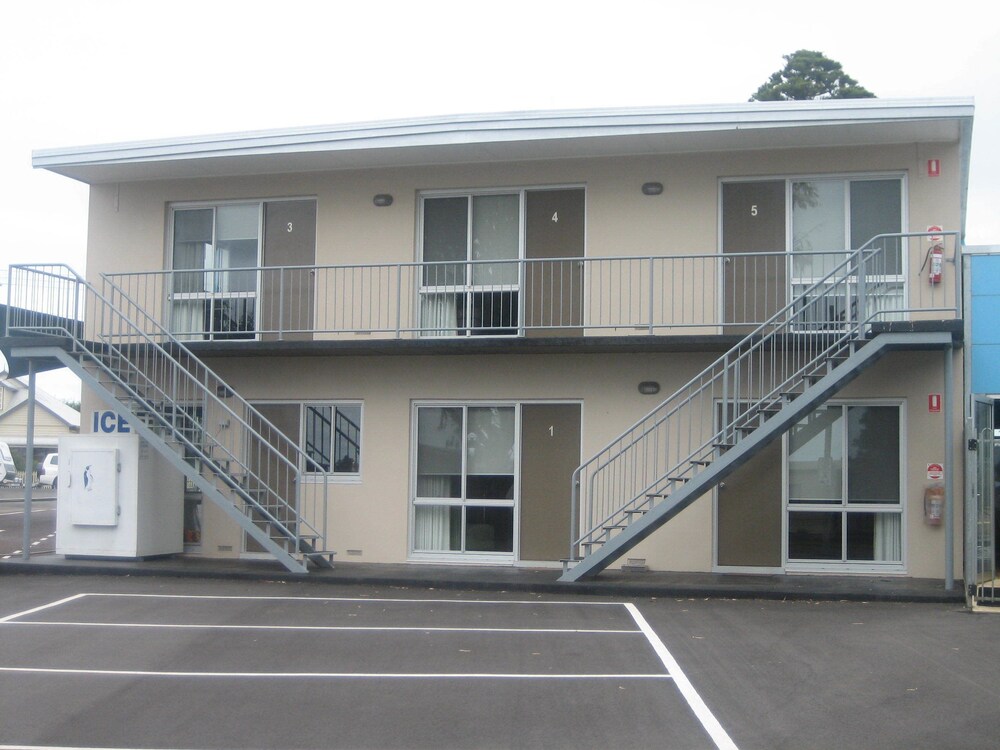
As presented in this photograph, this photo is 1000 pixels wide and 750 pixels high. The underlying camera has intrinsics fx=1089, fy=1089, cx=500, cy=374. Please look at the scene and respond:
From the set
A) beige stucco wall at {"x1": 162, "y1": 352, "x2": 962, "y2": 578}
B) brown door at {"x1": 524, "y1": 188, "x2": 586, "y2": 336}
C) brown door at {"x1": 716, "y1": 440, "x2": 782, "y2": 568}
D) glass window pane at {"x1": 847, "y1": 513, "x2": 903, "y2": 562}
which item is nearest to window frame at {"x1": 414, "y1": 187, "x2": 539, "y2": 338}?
brown door at {"x1": 524, "y1": 188, "x2": 586, "y2": 336}

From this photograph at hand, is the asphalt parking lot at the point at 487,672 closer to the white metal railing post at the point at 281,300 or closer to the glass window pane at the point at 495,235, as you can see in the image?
the white metal railing post at the point at 281,300

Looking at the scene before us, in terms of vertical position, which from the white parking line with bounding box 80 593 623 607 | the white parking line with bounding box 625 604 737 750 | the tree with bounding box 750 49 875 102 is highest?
the tree with bounding box 750 49 875 102

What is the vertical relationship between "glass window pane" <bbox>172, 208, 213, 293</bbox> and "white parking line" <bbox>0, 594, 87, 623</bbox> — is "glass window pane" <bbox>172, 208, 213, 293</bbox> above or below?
above

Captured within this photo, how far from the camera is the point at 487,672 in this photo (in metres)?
8.48

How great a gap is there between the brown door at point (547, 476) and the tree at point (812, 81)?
27.3m

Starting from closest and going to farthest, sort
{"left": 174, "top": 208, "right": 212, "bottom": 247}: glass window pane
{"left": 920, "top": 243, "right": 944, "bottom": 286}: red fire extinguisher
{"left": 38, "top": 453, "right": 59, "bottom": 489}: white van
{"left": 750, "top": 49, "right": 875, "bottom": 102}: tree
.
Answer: {"left": 920, "top": 243, "right": 944, "bottom": 286}: red fire extinguisher < {"left": 174, "top": 208, "right": 212, "bottom": 247}: glass window pane < {"left": 750, "top": 49, "right": 875, "bottom": 102}: tree < {"left": 38, "top": 453, "right": 59, "bottom": 489}: white van

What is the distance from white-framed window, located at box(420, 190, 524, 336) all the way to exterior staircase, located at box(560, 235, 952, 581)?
255 cm

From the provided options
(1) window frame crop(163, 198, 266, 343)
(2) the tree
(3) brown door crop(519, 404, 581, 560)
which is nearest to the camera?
(3) brown door crop(519, 404, 581, 560)

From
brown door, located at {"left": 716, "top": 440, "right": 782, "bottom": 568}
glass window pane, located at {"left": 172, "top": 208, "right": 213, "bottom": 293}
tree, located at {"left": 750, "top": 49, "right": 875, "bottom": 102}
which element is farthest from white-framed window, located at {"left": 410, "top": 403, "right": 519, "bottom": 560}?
tree, located at {"left": 750, "top": 49, "right": 875, "bottom": 102}

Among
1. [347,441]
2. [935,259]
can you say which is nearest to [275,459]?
[347,441]

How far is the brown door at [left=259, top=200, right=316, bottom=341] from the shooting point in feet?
50.0

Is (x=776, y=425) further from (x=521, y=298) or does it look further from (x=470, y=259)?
(x=470, y=259)

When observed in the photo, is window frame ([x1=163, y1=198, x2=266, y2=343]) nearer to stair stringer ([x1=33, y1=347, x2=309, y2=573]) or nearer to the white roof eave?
the white roof eave

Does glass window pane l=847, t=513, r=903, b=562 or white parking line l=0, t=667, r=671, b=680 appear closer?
white parking line l=0, t=667, r=671, b=680
